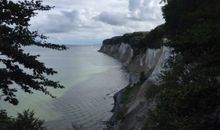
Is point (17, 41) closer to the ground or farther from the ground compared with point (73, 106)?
farther from the ground

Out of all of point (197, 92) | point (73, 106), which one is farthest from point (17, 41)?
point (73, 106)

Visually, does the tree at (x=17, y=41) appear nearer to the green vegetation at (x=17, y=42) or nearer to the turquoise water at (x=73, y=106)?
the green vegetation at (x=17, y=42)

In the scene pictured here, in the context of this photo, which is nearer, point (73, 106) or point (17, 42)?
point (17, 42)

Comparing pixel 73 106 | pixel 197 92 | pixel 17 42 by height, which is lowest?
pixel 73 106

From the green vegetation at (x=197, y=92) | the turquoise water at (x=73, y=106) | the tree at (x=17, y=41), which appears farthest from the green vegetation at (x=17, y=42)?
the turquoise water at (x=73, y=106)

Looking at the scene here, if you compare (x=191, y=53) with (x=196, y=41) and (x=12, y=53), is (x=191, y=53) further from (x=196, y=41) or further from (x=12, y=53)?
(x=12, y=53)

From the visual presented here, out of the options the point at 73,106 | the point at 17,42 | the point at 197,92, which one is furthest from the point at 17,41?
the point at 73,106

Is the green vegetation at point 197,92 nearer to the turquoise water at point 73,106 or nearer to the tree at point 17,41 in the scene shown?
the tree at point 17,41

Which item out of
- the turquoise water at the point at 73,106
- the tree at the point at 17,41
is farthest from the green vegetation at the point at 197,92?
the turquoise water at the point at 73,106

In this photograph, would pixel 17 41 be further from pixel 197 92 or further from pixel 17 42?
pixel 197 92

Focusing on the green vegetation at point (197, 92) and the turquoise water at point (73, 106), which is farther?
the turquoise water at point (73, 106)

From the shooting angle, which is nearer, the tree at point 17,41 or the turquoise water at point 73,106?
the tree at point 17,41

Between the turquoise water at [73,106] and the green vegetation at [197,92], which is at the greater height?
the green vegetation at [197,92]
